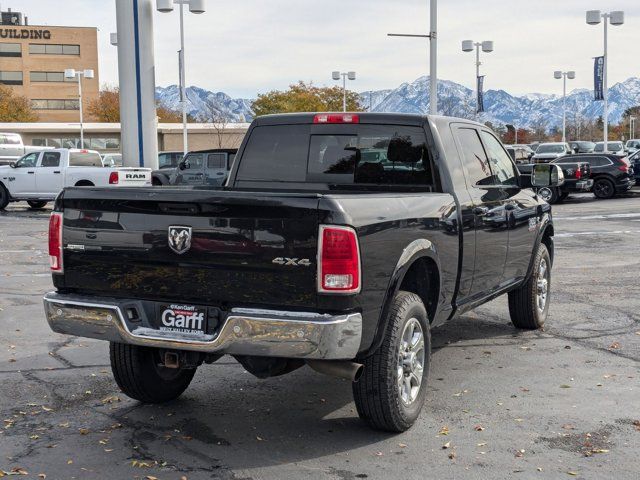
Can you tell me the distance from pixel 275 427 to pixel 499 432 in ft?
4.58

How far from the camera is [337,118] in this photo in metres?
6.41

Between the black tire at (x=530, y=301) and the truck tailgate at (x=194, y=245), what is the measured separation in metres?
4.01

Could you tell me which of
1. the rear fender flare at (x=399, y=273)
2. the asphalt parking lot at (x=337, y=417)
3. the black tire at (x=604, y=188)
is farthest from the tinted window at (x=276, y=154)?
the black tire at (x=604, y=188)

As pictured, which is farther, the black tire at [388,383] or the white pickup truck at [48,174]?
the white pickup truck at [48,174]

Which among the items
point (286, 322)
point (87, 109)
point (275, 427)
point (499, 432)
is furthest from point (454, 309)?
point (87, 109)

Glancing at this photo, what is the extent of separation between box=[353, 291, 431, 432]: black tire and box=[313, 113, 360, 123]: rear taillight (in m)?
1.68

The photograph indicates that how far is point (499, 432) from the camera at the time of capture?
17.3ft

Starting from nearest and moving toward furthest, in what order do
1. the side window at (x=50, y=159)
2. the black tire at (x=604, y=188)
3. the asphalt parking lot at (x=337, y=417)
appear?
the asphalt parking lot at (x=337, y=417), the side window at (x=50, y=159), the black tire at (x=604, y=188)

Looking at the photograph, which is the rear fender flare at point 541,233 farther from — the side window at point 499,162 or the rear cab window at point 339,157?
the rear cab window at point 339,157

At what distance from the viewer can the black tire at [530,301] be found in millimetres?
8094

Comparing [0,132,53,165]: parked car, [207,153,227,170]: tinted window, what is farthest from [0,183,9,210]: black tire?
[0,132,53,165]: parked car

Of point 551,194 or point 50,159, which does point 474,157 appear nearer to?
point 50,159

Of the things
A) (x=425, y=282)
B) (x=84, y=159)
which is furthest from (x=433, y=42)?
(x=425, y=282)

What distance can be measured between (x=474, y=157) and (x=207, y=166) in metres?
19.2
